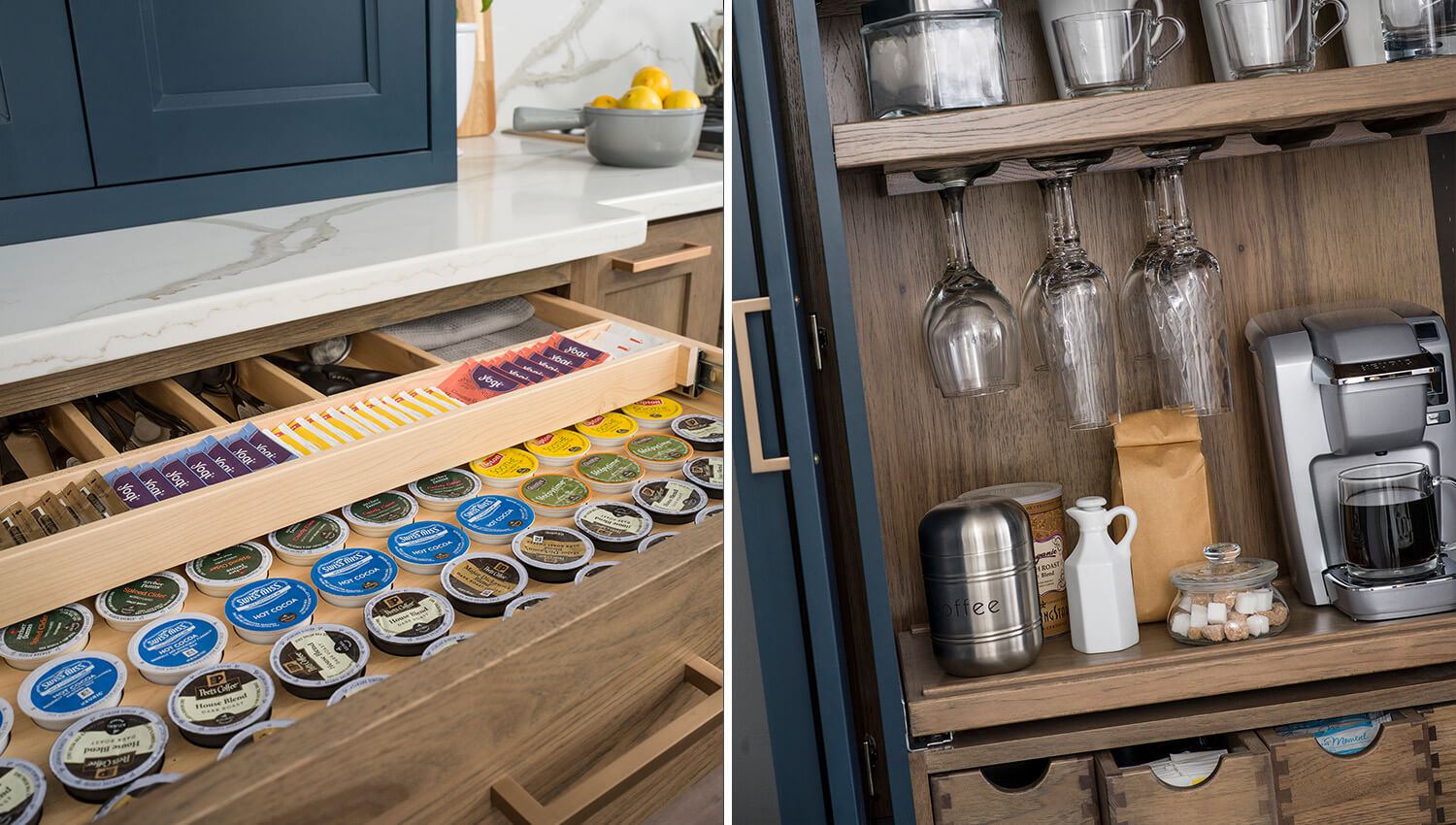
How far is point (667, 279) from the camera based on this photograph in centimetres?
210

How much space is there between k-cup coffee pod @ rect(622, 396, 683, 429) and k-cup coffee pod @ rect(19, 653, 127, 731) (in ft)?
2.39

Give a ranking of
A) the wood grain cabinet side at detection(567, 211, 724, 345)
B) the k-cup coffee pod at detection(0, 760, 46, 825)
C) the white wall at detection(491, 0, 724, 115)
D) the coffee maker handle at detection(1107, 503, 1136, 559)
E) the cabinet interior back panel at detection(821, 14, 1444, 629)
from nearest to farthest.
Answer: the k-cup coffee pod at detection(0, 760, 46, 825)
the coffee maker handle at detection(1107, 503, 1136, 559)
the cabinet interior back panel at detection(821, 14, 1444, 629)
the wood grain cabinet side at detection(567, 211, 724, 345)
the white wall at detection(491, 0, 724, 115)

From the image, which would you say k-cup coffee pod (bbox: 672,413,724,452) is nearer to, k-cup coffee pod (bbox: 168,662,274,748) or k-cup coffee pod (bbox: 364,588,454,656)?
k-cup coffee pod (bbox: 364,588,454,656)

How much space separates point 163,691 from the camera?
915 mm

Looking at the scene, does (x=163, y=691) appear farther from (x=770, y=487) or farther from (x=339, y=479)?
(x=770, y=487)

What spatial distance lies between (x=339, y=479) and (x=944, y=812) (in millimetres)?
939

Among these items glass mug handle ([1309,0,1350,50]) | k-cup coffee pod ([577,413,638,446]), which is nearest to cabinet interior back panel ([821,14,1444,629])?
glass mug handle ([1309,0,1350,50])

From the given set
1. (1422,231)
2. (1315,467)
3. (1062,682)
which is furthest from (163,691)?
(1422,231)

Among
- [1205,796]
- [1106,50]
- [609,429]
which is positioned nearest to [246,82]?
[609,429]

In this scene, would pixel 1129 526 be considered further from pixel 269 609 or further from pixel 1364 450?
pixel 269 609

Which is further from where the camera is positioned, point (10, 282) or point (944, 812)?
point (944, 812)

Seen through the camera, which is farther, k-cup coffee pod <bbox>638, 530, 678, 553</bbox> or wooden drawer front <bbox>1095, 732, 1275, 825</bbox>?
wooden drawer front <bbox>1095, 732, 1275, 825</bbox>

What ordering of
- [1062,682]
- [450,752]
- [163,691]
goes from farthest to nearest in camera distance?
1. [1062,682]
2. [163,691]
3. [450,752]

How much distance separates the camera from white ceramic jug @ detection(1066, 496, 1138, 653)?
4.92 feet
